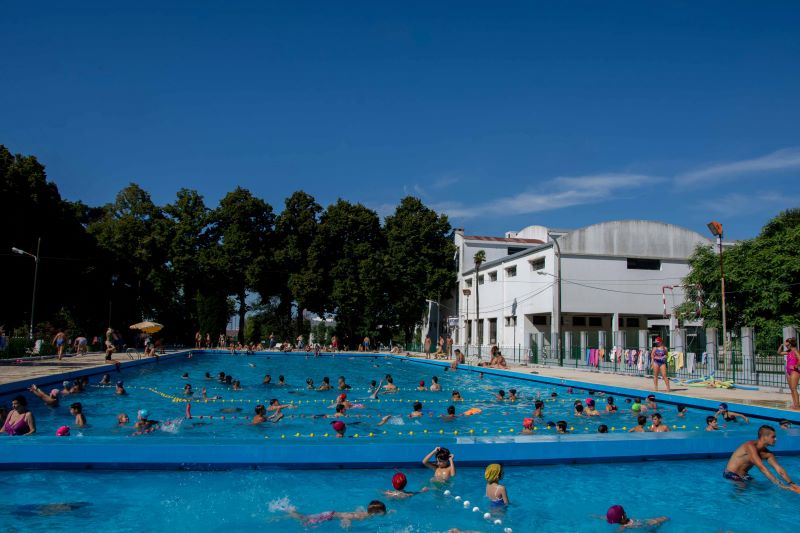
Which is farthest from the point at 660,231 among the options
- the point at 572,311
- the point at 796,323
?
the point at 796,323

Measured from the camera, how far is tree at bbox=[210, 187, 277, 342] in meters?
49.9

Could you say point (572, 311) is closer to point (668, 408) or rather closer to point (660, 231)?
point (660, 231)

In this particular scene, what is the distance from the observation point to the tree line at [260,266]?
151ft

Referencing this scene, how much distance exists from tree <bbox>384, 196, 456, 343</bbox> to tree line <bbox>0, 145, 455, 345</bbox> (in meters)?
0.09

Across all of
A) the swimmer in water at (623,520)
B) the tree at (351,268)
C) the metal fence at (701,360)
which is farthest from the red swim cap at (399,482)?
the tree at (351,268)

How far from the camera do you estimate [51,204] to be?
119 feet

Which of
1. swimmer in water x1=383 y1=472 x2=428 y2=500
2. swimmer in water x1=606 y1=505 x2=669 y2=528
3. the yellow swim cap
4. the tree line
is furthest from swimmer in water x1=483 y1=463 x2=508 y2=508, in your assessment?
the tree line

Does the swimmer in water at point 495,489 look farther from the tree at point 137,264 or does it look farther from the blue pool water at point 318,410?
the tree at point 137,264

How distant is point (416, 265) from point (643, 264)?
1942 centimetres

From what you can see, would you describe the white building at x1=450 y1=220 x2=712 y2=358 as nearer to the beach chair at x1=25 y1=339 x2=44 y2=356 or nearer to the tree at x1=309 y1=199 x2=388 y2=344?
the tree at x1=309 y1=199 x2=388 y2=344

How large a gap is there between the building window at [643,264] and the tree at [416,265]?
57.1 feet

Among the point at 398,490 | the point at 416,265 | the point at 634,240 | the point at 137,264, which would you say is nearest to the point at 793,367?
the point at 398,490

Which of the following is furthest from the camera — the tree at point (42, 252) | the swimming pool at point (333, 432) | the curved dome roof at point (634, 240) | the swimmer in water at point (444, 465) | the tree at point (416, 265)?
the tree at point (416, 265)

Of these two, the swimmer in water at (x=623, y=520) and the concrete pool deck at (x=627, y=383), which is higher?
the concrete pool deck at (x=627, y=383)
